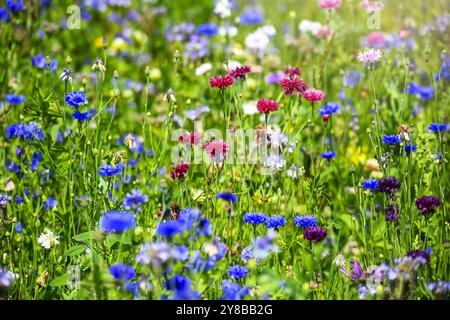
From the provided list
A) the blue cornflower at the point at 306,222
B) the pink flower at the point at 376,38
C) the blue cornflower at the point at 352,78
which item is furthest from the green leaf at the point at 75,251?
the pink flower at the point at 376,38

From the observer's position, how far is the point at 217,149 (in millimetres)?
1994

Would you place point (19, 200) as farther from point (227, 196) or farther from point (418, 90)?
point (418, 90)

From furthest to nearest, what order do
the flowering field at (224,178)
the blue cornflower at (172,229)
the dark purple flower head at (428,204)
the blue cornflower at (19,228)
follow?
1. the blue cornflower at (19,228)
2. the dark purple flower head at (428,204)
3. the flowering field at (224,178)
4. the blue cornflower at (172,229)

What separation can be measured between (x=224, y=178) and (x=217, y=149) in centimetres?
28

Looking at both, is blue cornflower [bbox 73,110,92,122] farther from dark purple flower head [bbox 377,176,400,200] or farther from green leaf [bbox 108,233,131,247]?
dark purple flower head [bbox 377,176,400,200]

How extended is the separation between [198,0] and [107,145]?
2846mm

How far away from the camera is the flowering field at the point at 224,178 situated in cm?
166

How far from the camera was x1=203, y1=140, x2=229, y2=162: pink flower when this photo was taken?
1.99 metres

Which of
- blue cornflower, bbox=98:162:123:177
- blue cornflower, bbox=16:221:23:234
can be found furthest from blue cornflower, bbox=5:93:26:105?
blue cornflower, bbox=98:162:123:177

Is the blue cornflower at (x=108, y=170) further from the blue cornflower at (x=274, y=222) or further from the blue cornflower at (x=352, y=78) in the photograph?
the blue cornflower at (x=352, y=78)

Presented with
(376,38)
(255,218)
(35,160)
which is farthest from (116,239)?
(376,38)

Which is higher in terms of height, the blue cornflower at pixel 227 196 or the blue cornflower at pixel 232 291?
the blue cornflower at pixel 227 196

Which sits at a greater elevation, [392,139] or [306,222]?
[392,139]
